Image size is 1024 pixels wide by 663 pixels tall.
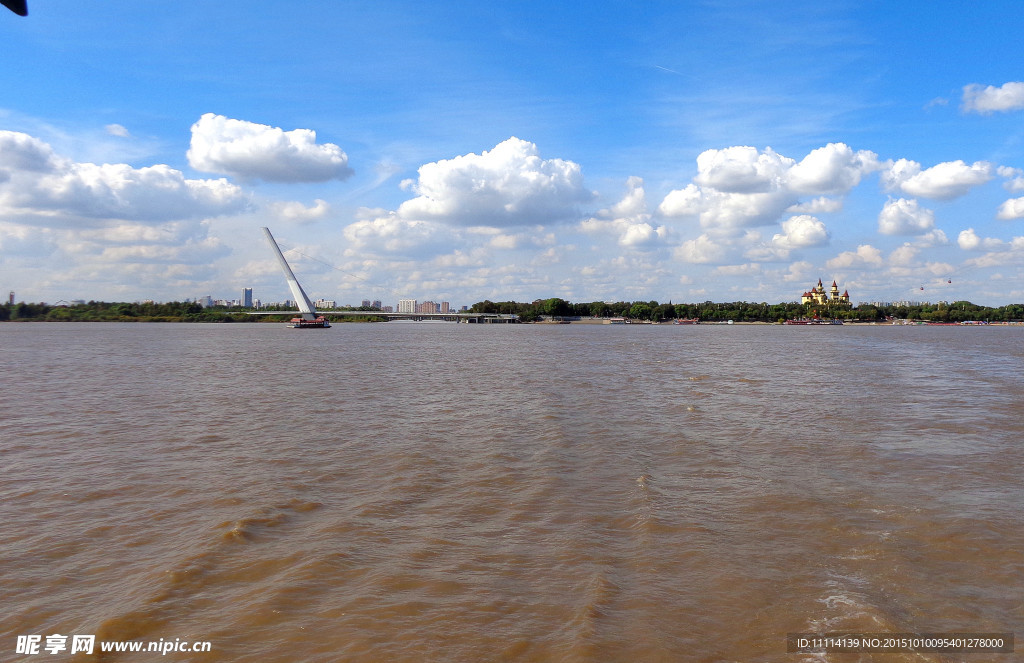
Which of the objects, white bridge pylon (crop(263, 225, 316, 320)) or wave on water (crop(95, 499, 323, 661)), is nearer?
wave on water (crop(95, 499, 323, 661))

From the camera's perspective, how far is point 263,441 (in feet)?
41.4

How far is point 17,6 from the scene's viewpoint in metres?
2.31

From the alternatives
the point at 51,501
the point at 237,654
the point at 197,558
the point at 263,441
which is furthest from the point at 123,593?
the point at 263,441

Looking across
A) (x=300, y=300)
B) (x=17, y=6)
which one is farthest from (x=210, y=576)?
(x=300, y=300)

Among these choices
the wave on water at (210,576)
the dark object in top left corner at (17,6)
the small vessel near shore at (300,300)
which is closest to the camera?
the dark object in top left corner at (17,6)

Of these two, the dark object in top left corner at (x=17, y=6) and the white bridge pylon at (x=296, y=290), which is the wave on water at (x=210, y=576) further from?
the white bridge pylon at (x=296, y=290)

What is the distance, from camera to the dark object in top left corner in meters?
2.26

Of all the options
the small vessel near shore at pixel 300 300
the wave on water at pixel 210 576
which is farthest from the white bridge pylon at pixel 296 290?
the wave on water at pixel 210 576

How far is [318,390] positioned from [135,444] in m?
10.1

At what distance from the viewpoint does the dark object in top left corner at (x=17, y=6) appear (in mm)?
2255

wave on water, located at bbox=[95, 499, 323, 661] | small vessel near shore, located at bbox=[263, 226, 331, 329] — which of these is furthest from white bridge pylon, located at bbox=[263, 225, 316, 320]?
wave on water, located at bbox=[95, 499, 323, 661]

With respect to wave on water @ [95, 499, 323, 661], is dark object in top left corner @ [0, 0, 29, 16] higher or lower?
higher

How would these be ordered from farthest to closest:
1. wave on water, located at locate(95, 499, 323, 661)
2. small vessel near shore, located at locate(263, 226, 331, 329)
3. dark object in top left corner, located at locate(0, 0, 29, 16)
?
small vessel near shore, located at locate(263, 226, 331, 329) → wave on water, located at locate(95, 499, 323, 661) → dark object in top left corner, located at locate(0, 0, 29, 16)

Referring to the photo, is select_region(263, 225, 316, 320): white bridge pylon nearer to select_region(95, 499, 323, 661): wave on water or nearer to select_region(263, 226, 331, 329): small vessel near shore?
select_region(263, 226, 331, 329): small vessel near shore
